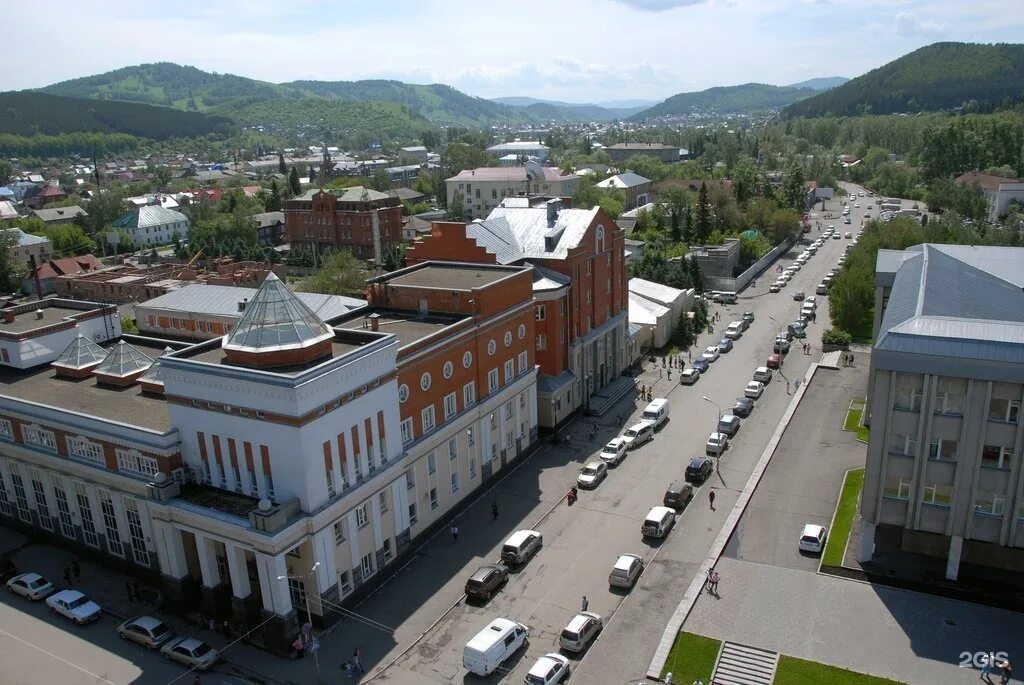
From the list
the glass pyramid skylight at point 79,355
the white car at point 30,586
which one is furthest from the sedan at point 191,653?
the glass pyramid skylight at point 79,355

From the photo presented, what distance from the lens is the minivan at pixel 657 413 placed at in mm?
48797

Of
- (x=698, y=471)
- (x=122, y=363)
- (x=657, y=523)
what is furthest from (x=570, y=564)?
(x=122, y=363)

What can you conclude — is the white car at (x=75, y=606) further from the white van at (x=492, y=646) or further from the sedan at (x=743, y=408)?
the sedan at (x=743, y=408)

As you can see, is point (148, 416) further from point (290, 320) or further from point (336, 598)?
point (336, 598)

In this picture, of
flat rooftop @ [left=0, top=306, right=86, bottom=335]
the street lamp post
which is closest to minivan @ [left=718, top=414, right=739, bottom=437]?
the street lamp post

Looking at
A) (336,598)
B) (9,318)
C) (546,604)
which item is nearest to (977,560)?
(546,604)

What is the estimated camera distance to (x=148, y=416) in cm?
3353

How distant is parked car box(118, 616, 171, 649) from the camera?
29125 millimetres

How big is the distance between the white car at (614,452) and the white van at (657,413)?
4018mm

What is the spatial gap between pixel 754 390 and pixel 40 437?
4319cm

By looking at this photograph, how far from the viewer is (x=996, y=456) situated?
28516mm

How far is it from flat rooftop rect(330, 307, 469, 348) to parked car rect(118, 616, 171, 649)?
15.2m

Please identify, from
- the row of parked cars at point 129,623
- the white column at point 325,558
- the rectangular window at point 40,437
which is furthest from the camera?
the rectangular window at point 40,437

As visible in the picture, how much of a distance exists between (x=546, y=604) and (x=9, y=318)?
1397 inches
